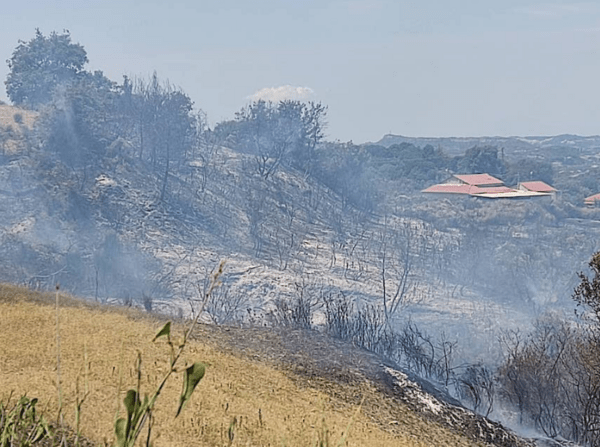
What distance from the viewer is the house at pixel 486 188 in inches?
2368

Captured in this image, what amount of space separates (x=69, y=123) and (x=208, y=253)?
12.6 metres

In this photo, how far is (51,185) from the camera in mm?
40281

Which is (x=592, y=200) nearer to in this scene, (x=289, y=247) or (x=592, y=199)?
(x=592, y=199)

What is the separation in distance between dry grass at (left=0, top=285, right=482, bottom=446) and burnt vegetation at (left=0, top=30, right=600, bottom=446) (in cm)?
570

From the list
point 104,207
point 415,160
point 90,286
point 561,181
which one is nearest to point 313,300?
point 90,286

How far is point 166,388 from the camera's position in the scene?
42.1 feet

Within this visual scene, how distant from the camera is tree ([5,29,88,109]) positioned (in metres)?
55.2

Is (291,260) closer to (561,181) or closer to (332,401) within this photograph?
(332,401)

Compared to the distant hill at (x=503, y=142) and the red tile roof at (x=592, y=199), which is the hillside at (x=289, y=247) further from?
the distant hill at (x=503, y=142)

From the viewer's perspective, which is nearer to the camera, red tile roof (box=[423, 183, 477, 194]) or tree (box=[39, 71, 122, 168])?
tree (box=[39, 71, 122, 168])

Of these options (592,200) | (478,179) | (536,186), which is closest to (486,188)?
(478,179)

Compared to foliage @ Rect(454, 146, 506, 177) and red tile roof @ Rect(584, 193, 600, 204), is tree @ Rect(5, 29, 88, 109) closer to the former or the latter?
foliage @ Rect(454, 146, 506, 177)

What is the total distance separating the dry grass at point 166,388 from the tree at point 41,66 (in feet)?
129

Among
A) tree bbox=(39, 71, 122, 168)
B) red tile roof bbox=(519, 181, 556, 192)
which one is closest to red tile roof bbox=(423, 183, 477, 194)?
red tile roof bbox=(519, 181, 556, 192)
